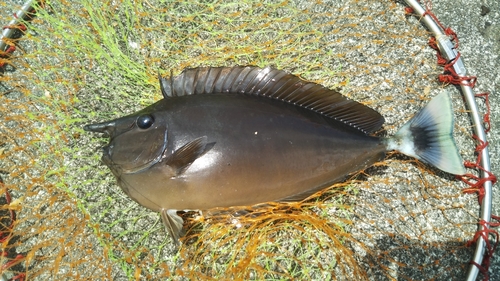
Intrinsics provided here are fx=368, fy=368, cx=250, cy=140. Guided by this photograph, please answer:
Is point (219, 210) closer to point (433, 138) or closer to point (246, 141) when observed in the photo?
point (246, 141)

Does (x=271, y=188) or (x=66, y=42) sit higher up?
(x=66, y=42)

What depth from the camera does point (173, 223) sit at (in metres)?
2.27

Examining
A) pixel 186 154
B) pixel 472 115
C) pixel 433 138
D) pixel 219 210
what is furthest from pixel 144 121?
pixel 472 115

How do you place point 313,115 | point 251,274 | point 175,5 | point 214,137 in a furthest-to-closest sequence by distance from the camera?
point 175,5, point 251,274, point 313,115, point 214,137

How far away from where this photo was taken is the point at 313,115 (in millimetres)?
2312

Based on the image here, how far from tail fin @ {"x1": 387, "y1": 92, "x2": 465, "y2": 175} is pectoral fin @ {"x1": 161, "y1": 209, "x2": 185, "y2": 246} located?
1.40 metres

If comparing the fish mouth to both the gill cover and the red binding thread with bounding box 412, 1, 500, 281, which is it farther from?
the red binding thread with bounding box 412, 1, 500, 281

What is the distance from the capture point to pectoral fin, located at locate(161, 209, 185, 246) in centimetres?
226

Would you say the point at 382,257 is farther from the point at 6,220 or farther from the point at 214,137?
the point at 6,220

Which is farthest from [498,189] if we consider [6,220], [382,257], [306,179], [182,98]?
[6,220]

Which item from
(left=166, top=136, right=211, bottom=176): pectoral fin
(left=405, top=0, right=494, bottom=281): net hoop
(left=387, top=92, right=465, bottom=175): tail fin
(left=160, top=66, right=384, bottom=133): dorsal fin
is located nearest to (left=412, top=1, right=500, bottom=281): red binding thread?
(left=405, top=0, right=494, bottom=281): net hoop

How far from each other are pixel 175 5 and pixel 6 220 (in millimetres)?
1990

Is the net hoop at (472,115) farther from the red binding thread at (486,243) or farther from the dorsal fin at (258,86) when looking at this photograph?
the dorsal fin at (258,86)

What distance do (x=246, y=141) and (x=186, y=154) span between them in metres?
0.36
